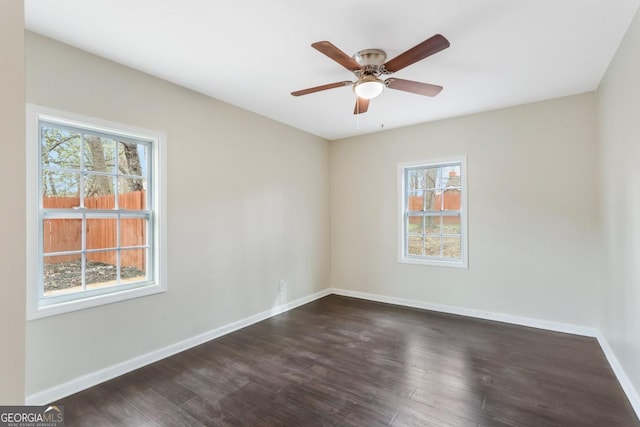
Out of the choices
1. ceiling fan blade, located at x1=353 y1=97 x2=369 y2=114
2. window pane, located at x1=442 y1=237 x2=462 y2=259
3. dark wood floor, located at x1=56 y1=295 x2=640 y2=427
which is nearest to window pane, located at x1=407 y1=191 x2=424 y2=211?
window pane, located at x1=442 y1=237 x2=462 y2=259

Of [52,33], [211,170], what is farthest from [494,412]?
Result: [52,33]

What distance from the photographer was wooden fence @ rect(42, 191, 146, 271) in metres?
2.29

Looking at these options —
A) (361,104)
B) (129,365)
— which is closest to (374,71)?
(361,104)

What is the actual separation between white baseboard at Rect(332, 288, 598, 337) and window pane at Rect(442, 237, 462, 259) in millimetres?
705

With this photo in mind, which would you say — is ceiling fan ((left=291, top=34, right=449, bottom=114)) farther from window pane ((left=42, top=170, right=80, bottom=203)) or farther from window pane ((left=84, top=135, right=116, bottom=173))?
window pane ((left=42, top=170, right=80, bottom=203))

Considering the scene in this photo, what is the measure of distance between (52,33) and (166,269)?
2048 mm

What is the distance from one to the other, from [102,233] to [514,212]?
4.42 m

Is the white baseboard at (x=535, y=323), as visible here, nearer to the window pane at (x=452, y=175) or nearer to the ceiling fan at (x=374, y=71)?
the window pane at (x=452, y=175)

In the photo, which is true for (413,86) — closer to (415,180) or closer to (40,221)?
(415,180)

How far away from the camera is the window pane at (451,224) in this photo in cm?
416

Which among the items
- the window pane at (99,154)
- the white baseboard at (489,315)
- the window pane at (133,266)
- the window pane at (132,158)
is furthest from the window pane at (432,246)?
the window pane at (99,154)

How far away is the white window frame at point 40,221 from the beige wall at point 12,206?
72.5 inches

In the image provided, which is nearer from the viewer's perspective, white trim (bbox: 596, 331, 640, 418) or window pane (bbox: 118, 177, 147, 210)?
white trim (bbox: 596, 331, 640, 418)

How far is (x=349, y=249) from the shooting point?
5090 millimetres
